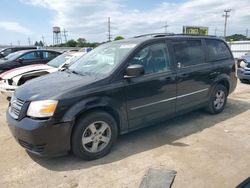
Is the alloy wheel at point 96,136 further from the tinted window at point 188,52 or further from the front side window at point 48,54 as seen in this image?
the front side window at point 48,54

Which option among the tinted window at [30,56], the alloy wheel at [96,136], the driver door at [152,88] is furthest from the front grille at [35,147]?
the tinted window at [30,56]

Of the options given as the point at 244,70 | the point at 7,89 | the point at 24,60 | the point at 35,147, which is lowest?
the point at 35,147

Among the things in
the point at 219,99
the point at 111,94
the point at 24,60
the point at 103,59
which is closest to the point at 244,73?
the point at 219,99

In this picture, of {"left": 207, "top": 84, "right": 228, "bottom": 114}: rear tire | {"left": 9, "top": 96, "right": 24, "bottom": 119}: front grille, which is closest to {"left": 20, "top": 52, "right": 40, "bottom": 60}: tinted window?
{"left": 9, "top": 96, "right": 24, "bottom": 119}: front grille

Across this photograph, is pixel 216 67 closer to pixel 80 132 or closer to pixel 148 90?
pixel 148 90

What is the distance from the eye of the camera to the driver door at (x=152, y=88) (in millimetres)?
3896

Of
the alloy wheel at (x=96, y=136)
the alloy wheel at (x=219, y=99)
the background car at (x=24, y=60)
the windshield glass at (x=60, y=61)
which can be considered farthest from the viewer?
the background car at (x=24, y=60)

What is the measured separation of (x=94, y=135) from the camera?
354cm

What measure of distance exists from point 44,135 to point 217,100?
3991 mm

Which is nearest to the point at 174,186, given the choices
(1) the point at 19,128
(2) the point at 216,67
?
(1) the point at 19,128

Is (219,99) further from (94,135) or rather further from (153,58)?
(94,135)

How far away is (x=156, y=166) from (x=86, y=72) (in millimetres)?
1862

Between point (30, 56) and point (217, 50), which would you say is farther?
point (30, 56)

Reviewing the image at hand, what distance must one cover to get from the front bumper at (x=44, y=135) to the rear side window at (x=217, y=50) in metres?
3.54
